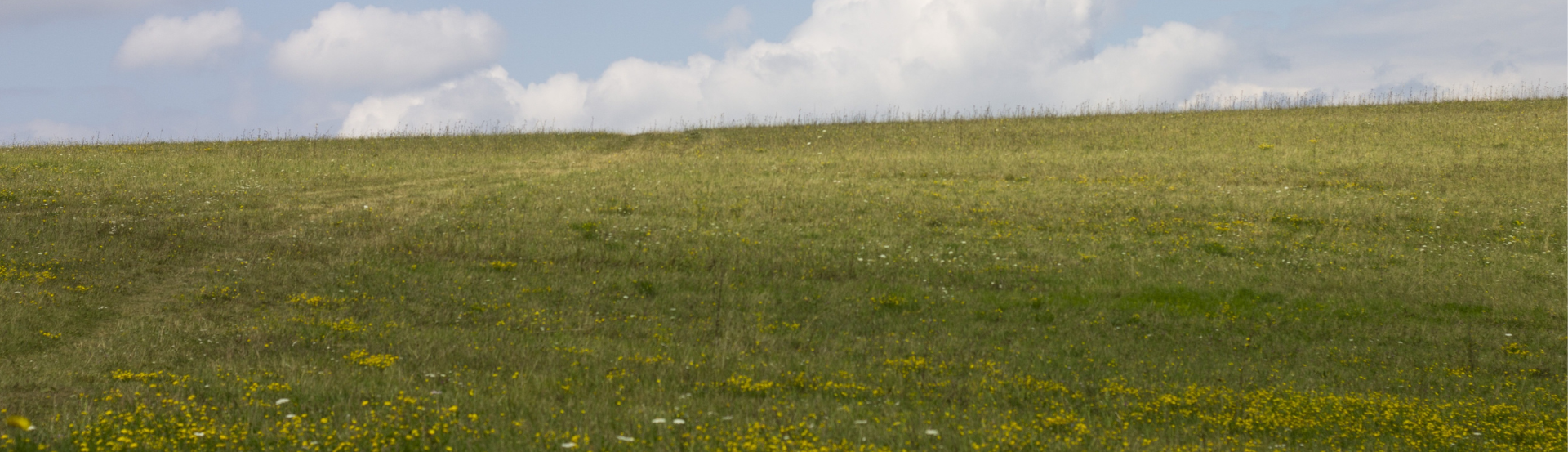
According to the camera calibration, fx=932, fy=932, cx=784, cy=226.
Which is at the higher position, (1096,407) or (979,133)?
(979,133)

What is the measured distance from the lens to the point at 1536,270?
63.0 feet

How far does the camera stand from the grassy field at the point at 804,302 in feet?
29.4

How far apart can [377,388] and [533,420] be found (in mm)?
2286

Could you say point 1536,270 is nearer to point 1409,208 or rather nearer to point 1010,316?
point 1409,208

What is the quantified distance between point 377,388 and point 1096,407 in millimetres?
7632

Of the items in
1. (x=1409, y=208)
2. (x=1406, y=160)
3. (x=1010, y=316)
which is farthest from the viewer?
(x=1406, y=160)

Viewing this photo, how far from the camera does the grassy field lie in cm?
895

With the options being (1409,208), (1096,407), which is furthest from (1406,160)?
(1096,407)

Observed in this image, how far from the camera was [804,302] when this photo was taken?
630 inches

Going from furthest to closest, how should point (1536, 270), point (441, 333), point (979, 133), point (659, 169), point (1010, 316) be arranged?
point (979, 133) → point (659, 169) → point (1536, 270) → point (1010, 316) → point (441, 333)

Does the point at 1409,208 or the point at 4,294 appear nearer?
the point at 4,294

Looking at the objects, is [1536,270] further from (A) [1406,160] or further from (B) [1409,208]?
(A) [1406,160]

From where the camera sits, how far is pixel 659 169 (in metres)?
34.6

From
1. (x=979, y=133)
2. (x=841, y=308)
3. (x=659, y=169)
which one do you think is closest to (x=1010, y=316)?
(x=841, y=308)
